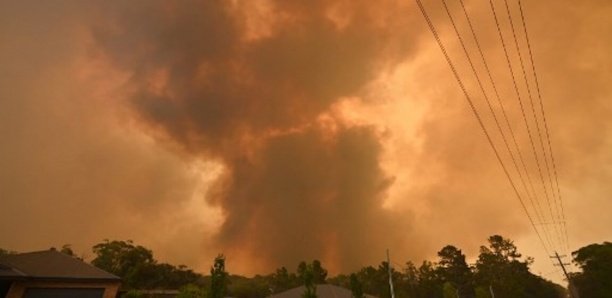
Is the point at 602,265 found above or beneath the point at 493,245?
beneath

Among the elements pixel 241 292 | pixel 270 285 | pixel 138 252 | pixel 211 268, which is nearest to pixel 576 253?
pixel 270 285

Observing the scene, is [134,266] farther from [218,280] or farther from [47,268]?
[218,280]

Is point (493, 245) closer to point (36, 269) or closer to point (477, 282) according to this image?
point (477, 282)

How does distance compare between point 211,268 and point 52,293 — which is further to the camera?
point 52,293

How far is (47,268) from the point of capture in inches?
1713

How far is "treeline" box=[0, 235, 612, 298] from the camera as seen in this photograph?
8256cm

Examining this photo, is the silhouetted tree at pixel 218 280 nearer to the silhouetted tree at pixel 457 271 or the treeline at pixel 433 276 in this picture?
the treeline at pixel 433 276

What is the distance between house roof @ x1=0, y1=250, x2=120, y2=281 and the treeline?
93.2 ft

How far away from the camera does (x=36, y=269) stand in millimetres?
42719

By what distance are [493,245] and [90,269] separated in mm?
105256

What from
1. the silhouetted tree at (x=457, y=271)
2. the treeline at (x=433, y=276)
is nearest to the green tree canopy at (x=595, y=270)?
the treeline at (x=433, y=276)

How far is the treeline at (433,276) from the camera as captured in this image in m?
Result: 82.6

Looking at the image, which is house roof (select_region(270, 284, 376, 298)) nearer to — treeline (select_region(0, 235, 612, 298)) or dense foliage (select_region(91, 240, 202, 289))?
treeline (select_region(0, 235, 612, 298))

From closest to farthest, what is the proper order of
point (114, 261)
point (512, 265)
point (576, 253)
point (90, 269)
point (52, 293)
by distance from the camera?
1. point (52, 293)
2. point (90, 269)
3. point (114, 261)
4. point (576, 253)
5. point (512, 265)
